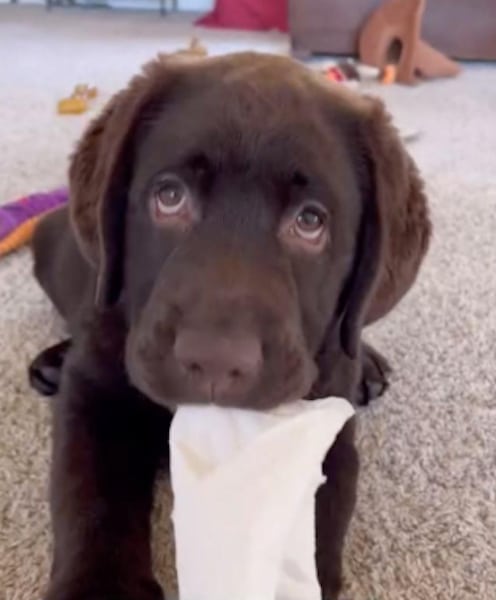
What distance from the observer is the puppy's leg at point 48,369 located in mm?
1775

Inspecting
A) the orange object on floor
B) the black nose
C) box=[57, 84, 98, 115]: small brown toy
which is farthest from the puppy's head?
box=[57, 84, 98, 115]: small brown toy

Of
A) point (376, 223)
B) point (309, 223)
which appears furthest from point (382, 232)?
point (309, 223)

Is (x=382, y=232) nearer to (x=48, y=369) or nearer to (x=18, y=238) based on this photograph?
(x=48, y=369)

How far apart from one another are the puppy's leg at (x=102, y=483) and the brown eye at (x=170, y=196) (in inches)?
11.7

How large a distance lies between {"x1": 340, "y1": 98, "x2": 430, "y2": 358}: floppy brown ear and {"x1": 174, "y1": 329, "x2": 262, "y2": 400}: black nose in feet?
1.00

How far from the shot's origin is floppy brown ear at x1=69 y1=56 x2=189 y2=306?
1.37m

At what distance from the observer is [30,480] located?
5.06 ft

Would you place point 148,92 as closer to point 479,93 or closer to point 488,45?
point 479,93

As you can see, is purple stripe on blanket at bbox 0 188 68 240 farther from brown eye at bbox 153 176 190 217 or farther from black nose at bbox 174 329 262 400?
black nose at bbox 174 329 262 400

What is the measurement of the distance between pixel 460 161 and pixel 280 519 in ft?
7.93

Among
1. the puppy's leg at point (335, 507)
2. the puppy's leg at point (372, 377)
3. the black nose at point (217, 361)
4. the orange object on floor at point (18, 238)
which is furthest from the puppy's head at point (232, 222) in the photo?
the orange object on floor at point (18, 238)

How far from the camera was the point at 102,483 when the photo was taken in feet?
4.47

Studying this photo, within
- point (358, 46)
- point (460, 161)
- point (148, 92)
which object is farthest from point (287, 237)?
point (358, 46)

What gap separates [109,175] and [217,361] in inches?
15.1
